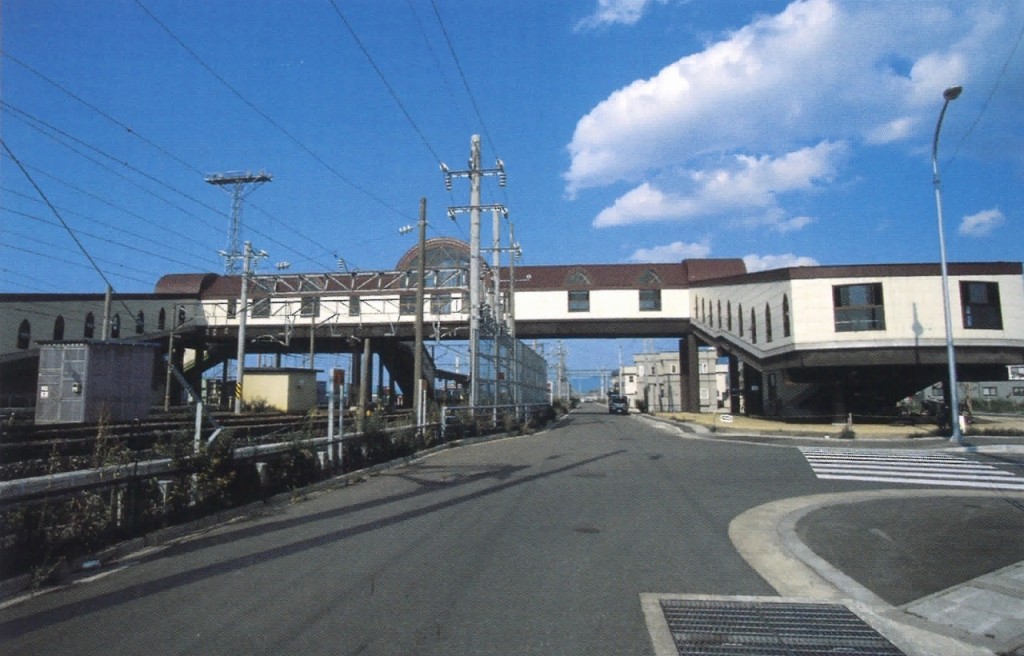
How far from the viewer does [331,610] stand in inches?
223

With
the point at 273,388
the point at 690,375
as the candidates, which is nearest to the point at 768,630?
A: the point at 273,388

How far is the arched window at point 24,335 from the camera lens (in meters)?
40.5

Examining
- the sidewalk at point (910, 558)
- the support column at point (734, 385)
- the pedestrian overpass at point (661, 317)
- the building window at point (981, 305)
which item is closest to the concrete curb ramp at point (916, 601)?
the sidewalk at point (910, 558)

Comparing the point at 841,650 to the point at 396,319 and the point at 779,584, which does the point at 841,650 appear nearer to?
the point at 779,584

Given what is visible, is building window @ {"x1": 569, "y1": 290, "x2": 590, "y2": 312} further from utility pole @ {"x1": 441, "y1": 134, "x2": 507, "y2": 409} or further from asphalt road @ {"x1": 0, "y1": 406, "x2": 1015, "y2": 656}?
asphalt road @ {"x1": 0, "y1": 406, "x2": 1015, "y2": 656}

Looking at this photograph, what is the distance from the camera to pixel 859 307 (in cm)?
3319

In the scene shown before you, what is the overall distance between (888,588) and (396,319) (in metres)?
44.6

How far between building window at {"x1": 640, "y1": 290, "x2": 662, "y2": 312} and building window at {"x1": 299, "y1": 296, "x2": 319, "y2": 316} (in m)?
23.5

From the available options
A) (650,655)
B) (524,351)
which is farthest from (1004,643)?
(524,351)

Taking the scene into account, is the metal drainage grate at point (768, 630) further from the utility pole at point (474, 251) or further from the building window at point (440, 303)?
the building window at point (440, 303)

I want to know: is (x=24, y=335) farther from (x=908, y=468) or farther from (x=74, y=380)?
(x=908, y=468)

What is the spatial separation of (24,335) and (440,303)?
79.6 ft

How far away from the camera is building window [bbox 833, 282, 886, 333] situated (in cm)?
3294

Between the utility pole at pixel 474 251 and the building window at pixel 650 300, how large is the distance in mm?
22294
